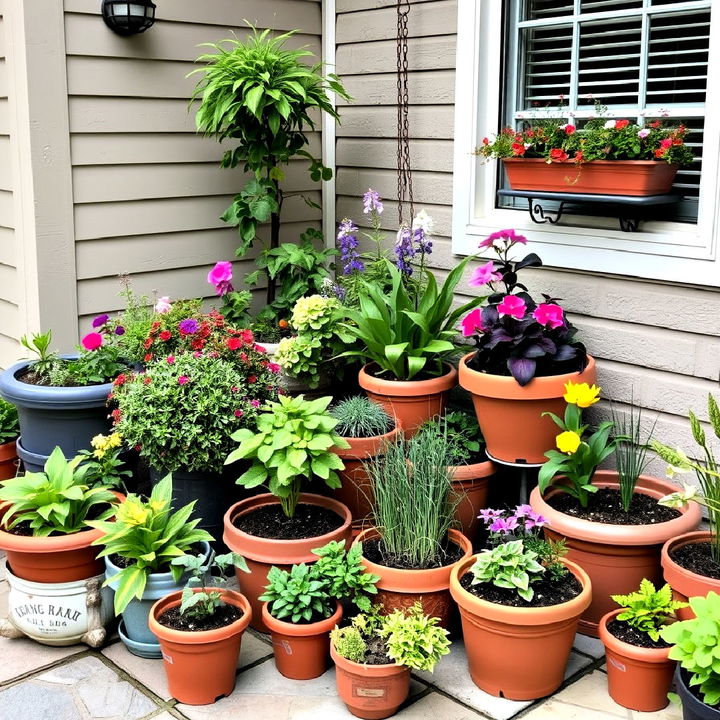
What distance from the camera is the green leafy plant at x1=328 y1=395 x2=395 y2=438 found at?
333 centimetres

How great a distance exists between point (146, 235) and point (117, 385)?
89cm

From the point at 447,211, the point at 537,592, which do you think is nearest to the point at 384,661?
the point at 537,592

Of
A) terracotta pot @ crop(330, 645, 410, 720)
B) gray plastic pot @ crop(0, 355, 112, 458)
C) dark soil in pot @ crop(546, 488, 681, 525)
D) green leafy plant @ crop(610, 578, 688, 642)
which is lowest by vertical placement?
terracotta pot @ crop(330, 645, 410, 720)

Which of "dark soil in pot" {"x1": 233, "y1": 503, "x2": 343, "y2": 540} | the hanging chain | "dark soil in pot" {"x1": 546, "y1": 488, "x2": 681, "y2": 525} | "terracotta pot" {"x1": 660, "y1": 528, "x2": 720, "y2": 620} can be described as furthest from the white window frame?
"dark soil in pot" {"x1": 233, "y1": 503, "x2": 343, "y2": 540}

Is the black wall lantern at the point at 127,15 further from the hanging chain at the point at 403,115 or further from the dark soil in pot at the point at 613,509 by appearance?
the dark soil in pot at the point at 613,509

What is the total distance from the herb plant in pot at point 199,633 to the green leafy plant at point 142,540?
0.26ft

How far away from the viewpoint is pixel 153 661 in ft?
9.58

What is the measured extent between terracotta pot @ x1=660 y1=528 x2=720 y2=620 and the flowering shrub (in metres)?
0.70

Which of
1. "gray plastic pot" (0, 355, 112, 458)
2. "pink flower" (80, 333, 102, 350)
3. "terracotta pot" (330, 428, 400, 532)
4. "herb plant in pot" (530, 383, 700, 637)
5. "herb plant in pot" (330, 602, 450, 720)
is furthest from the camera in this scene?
"pink flower" (80, 333, 102, 350)

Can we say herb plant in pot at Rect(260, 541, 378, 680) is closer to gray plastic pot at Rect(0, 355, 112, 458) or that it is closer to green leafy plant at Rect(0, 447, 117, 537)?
green leafy plant at Rect(0, 447, 117, 537)

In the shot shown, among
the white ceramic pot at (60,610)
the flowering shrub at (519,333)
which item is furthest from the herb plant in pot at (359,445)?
the white ceramic pot at (60,610)

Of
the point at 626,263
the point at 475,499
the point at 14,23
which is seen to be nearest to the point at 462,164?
the point at 626,263

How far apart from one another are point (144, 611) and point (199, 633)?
0.35 metres

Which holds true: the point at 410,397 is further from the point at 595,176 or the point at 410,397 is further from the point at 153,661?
the point at 153,661
